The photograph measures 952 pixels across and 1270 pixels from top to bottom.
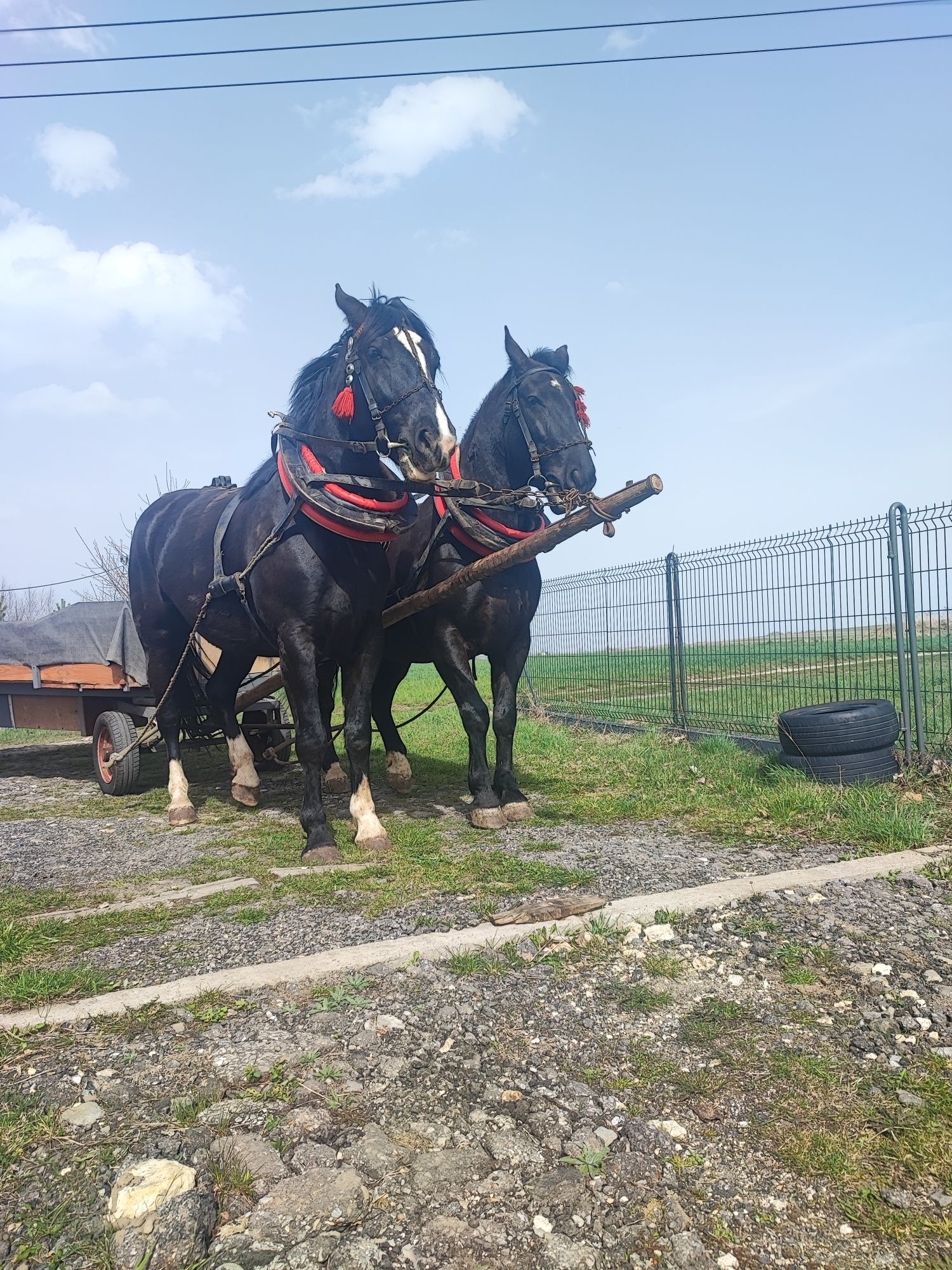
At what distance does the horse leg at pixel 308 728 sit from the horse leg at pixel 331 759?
1.21 meters

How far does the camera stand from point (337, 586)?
172 inches

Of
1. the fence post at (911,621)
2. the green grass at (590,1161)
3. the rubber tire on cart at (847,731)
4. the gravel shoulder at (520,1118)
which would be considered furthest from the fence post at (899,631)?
the green grass at (590,1161)

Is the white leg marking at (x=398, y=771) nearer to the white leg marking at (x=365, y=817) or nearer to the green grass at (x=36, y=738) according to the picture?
the white leg marking at (x=365, y=817)

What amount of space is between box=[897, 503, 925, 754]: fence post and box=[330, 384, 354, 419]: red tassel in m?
3.89

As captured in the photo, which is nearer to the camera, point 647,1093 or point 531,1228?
point 531,1228

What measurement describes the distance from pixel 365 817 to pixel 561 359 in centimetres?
295

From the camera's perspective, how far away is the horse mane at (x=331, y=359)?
13.9 feet

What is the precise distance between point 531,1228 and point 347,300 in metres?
4.07

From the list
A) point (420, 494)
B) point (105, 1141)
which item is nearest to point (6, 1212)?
point (105, 1141)

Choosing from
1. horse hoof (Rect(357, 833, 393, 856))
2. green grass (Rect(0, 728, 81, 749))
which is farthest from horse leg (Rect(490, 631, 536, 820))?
green grass (Rect(0, 728, 81, 749))

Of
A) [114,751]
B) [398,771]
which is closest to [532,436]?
[398,771]

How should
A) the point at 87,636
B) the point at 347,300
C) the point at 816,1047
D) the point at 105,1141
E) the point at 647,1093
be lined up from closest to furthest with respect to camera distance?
1. the point at 105,1141
2. the point at 647,1093
3. the point at 816,1047
4. the point at 347,300
5. the point at 87,636

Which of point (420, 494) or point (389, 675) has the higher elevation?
point (420, 494)

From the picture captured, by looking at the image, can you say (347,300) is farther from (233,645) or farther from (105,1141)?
Answer: (105,1141)
